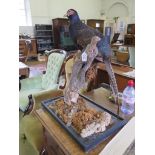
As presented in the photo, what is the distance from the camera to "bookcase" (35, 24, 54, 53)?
21.2 feet

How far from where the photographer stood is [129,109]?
3.67 ft

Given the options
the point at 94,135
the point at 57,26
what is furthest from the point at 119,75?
the point at 57,26

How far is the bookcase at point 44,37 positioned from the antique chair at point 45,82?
426 centimetres

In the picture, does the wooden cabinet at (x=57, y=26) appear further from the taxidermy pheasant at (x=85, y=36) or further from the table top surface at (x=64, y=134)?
the taxidermy pheasant at (x=85, y=36)

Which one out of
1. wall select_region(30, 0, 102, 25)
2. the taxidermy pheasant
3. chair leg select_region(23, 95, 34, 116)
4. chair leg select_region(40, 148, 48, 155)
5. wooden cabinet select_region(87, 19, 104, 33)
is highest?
wall select_region(30, 0, 102, 25)

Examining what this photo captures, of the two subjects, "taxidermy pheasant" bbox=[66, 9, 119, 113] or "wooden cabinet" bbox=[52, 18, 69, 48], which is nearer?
"taxidermy pheasant" bbox=[66, 9, 119, 113]

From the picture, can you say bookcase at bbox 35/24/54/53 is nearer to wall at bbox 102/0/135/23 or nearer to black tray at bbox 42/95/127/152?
wall at bbox 102/0/135/23

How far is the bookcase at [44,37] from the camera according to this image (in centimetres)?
646

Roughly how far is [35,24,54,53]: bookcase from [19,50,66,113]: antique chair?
14.0 ft

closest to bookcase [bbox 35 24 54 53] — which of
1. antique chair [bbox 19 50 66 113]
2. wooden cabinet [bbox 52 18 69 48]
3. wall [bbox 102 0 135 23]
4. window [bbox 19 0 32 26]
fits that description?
wooden cabinet [bbox 52 18 69 48]

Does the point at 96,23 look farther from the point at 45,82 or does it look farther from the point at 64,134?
the point at 64,134

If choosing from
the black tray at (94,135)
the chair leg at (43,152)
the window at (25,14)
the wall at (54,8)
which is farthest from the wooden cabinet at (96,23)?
the black tray at (94,135)

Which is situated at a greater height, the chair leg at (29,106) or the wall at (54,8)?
the wall at (54,8)
